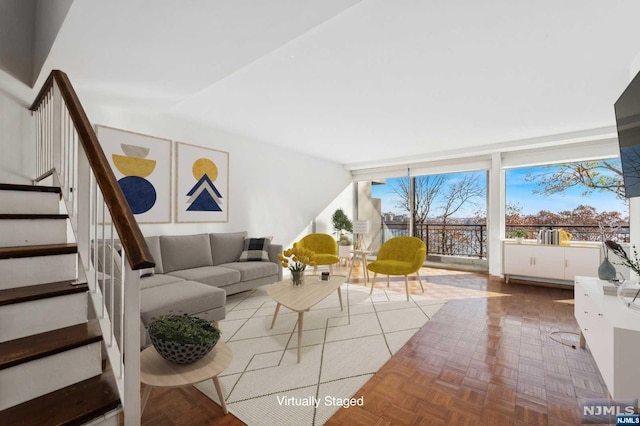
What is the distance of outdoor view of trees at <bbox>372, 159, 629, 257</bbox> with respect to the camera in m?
4.55

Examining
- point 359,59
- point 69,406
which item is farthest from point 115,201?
point 359,59

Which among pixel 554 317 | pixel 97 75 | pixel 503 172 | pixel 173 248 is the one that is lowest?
pixel 554 317

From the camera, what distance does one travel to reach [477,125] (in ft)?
13.1

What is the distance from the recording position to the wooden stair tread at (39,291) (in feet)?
4.02

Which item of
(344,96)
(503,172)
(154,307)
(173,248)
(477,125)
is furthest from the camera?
(503,172)

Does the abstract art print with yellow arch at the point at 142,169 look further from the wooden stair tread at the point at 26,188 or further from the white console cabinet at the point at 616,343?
the white console cabinet at the point at 616,343

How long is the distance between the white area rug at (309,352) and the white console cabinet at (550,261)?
6.58 ft

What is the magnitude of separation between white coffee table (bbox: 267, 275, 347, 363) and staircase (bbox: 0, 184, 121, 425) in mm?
1226

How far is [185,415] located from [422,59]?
117 inches

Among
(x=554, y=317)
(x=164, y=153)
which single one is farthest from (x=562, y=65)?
(x=164, y=153)

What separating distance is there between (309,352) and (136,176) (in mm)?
2915

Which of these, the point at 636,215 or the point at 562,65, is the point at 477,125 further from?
the point at 636,215

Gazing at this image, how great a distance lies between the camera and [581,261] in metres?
4.23

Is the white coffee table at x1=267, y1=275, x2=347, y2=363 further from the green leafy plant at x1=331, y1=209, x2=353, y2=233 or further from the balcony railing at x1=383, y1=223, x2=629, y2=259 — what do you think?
the balcony railing at x1=383, y1=223, x2=629, y2=259
